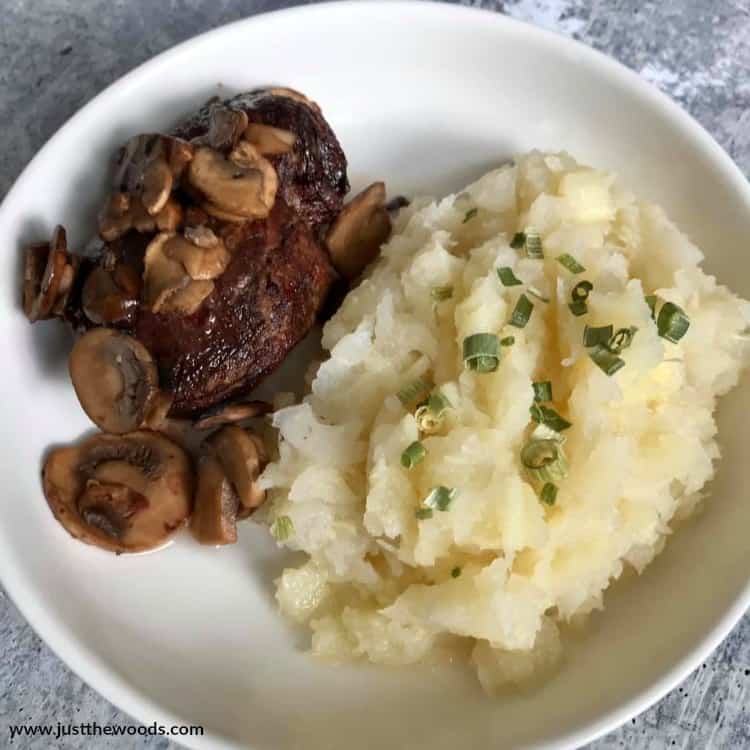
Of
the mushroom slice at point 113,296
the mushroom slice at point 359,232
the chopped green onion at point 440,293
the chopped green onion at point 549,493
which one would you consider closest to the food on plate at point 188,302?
the mushroom slice at point 113,296

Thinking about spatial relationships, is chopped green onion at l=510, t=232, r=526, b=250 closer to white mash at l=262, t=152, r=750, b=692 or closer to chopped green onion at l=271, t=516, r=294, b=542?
white mash at l=262, t=152, r=750, b=692

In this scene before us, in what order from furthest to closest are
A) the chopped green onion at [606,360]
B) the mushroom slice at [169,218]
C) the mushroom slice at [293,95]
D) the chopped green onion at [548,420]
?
the mushroom slice at [293,95]
the mushroom slice at [169,218]
the chopped green onion at [548,420]
the chopped green onion at [606,360]

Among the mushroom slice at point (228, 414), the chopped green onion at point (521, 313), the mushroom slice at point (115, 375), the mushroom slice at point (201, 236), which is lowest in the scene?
the mushroom slice at point (228, 414)

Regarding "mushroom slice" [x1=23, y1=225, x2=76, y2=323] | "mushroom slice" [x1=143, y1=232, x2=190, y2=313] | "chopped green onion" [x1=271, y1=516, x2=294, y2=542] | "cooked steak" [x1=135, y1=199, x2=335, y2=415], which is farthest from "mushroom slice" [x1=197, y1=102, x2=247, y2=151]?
"chopped green onion" [x1=271, y1=516, x2=294, y2=542]

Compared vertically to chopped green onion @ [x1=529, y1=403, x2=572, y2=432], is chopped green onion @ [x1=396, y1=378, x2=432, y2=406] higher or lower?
lower

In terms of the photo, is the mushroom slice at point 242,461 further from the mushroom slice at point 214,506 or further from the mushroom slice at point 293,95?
the mushroom slice at point 293,95
